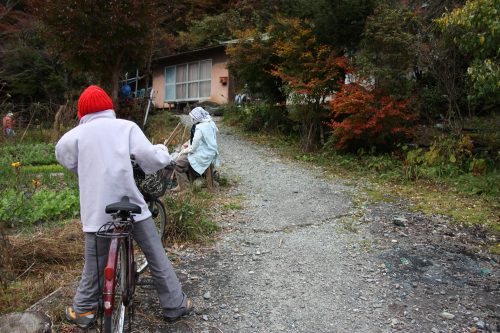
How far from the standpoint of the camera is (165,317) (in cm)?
346

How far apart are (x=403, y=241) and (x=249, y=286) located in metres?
2.17

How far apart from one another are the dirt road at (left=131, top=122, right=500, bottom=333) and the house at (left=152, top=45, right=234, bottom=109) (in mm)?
13115

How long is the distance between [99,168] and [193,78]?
18.8 m

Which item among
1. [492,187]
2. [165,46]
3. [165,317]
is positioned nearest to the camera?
[165,317]

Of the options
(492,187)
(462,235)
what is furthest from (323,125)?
(462,235)

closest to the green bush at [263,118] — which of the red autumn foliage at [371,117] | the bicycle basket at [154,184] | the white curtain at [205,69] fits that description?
the red autumn foliage at [371,117]

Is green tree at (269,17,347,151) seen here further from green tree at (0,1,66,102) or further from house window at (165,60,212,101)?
green tree at (0,1,66,102)

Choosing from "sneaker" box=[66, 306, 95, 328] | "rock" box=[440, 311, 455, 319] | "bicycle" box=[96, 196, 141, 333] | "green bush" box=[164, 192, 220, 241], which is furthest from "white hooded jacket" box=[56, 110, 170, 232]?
"rock" box=[440, 311, 455, 319]

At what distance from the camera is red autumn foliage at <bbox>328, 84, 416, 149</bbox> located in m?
9.42

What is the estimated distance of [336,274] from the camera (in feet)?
14.6

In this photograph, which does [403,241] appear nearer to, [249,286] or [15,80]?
[249,286]

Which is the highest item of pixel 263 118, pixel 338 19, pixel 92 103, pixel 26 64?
pixel 338 19

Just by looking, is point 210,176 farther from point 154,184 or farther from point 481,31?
point 481,31

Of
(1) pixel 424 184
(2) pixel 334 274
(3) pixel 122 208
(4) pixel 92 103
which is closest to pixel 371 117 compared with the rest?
(1) pixel 424 184
